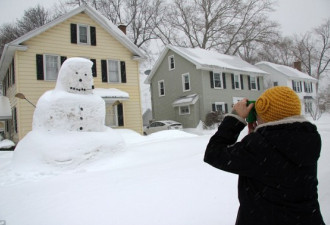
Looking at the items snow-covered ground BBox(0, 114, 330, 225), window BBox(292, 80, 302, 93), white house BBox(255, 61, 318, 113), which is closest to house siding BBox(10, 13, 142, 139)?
snow-covered ground BBox(0, 114, 330, 225)

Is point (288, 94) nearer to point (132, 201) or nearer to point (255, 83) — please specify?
point (132, 201)

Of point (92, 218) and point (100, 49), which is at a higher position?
point (100, 49)

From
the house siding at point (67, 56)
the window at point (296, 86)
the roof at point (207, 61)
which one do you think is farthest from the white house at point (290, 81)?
the house siding at point (67, 56)

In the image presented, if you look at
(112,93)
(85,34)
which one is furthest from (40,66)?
(112,93)

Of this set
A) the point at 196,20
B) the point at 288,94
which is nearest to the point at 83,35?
the point at 288,94

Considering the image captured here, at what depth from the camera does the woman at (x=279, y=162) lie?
5.07 feet

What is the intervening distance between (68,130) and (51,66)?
8434 millimetres

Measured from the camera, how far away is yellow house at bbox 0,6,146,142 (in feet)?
44.5

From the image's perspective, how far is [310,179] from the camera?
1.60 meters

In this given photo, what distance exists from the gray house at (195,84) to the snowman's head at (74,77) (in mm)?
14179

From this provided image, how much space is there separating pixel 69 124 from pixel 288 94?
7.03 meters

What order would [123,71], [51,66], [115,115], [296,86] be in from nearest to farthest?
1. [51,66]
2. [115,115]
3. [123,71]
4. [296,86]

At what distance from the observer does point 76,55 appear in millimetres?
15250

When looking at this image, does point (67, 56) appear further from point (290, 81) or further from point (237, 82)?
point (290, 81)
